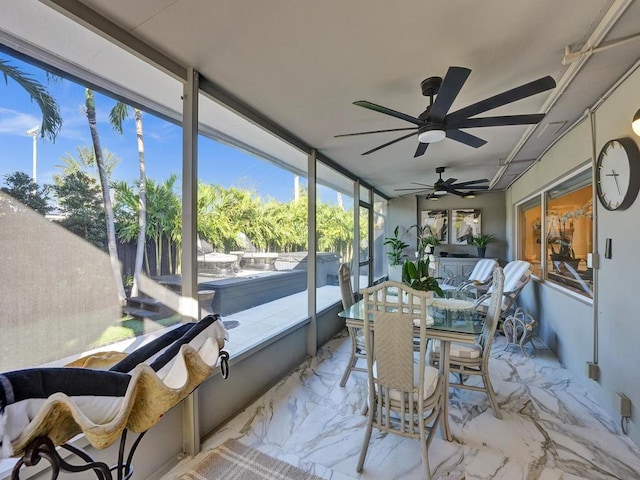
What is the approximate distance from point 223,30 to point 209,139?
3.06 feet

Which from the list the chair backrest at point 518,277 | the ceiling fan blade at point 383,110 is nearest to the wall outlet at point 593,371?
the chair backrest at point 518,277

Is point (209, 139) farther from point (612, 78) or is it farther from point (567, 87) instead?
point (612, 78)

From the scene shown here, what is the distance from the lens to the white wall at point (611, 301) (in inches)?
75.1

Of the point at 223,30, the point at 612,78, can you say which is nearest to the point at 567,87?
the point at 612,78

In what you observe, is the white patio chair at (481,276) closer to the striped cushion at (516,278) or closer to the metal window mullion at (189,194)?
the striped cushion at (516,278)

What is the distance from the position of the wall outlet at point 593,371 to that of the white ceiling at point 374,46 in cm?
213

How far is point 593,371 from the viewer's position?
7.79 ft

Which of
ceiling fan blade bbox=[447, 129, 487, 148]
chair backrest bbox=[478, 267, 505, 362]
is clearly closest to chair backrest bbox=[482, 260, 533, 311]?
chair backrest bbox=[478, 267, 505, 362]

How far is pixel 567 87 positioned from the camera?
2074mm

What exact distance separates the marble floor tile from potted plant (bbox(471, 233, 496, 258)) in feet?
11.8

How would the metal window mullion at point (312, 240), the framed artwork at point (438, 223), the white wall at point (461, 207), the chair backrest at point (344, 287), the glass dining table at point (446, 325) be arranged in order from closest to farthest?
the glass dining table at point (446, 325) → the chair backrest at point (344, 287) → the metal window mullion at point (312, 240) → the white wall at point (461, 207) → the framed artwork at point (438, 223)

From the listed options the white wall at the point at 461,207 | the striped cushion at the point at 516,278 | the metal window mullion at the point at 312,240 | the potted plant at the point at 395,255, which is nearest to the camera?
the metal window mullion at the point at 312,240

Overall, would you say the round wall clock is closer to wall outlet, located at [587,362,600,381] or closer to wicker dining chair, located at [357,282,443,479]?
wall outlet, located at [587,362,600,381]

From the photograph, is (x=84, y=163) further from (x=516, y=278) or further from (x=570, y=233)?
(x=516, y=278)
